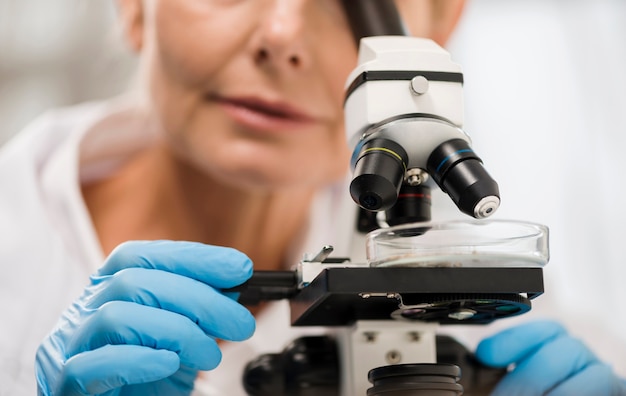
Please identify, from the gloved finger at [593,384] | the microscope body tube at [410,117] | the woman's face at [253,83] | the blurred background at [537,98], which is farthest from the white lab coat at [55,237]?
the blurred background at [537,98]

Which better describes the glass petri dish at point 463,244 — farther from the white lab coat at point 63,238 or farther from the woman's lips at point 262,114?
the woman's lips at point 262,114

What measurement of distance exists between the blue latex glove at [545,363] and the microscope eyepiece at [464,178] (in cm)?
32

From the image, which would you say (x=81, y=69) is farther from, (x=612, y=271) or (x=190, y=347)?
(x=612, y=271)

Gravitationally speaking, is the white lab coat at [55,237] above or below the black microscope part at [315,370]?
above

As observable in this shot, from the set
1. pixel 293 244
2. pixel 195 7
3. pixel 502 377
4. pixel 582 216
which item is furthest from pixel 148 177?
pixel 582 216

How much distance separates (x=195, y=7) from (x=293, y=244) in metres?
0.69

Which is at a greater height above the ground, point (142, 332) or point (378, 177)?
point (378, 177)

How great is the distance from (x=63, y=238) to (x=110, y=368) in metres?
0.70

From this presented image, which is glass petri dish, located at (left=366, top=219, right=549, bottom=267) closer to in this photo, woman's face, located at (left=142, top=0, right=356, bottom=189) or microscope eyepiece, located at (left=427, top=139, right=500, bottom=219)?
microscope eyepiece, located at (left=427, top=139, right=500, bottom=219)

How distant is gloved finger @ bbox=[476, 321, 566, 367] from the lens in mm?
934

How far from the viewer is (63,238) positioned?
1.39 meters

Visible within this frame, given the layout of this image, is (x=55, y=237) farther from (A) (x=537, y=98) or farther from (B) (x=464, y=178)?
(A) (x=537, y=98)

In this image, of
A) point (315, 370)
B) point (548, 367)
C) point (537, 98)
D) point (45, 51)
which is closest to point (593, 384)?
point (548, 367)

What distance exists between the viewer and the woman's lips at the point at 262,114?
46.8 inches
